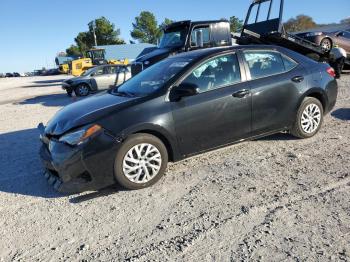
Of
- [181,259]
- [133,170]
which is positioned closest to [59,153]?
[133,170]

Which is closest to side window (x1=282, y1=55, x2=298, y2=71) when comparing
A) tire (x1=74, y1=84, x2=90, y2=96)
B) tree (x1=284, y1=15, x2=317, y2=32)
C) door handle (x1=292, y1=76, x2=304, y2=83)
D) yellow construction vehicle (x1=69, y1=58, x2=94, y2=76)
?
door handle (x1=292, y1=76, x2=304, y2=83)

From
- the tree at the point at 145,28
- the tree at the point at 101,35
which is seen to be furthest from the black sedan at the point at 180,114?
the tree at the point at 145,28

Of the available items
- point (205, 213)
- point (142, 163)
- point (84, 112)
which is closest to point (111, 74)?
point (84, 112)

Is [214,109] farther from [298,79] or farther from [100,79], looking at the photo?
[100,79]

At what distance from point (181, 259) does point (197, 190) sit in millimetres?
1356

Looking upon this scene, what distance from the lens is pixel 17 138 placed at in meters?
7.58

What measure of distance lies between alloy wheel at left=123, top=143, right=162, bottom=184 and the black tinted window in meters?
1.90

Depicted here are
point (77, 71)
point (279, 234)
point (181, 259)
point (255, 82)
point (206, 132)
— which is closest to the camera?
point (181, 259)

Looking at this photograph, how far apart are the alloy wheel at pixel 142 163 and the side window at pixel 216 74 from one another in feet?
3.45

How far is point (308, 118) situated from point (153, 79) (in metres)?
2.53

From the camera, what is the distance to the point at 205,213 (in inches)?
145

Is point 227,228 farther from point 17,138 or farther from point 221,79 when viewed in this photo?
point 17,138

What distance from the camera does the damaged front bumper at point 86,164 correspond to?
414cm

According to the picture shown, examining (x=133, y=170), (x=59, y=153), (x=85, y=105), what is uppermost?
(x=85, y=105)
